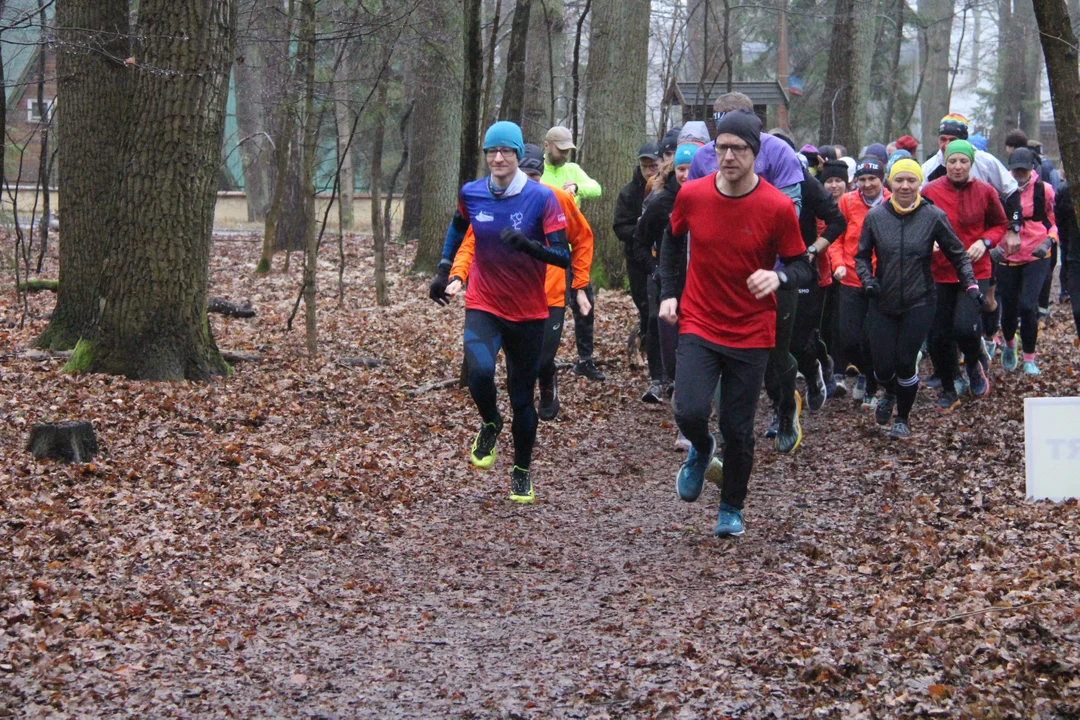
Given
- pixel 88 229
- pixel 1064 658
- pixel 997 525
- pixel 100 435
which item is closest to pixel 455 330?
pixel 88 229

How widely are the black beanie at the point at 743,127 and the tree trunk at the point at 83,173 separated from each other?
7536 millimetres

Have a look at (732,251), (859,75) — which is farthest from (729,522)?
(859,75)

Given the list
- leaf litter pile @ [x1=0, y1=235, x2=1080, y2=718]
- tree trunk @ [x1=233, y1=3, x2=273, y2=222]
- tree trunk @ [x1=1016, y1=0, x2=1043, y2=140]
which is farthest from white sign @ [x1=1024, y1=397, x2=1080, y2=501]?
tree trunk @ [x1=1016, y1=0, x2=1043, y2=140]

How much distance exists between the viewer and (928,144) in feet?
150

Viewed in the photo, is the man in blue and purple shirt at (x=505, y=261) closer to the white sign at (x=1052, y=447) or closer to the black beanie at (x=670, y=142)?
the black beanie at (x=670, y=142)

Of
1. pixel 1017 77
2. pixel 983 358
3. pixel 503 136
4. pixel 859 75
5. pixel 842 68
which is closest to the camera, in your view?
pixel 503 136

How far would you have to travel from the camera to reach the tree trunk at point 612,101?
56.0 ft

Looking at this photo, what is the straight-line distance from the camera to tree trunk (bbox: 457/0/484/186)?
10492mm

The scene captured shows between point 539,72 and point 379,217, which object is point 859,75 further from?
point 379,217

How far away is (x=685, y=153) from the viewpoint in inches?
336

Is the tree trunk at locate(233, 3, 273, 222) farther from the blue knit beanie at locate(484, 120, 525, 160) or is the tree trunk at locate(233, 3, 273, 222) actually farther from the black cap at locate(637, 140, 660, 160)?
the blue knit beanie at locate(484, 120, 525, 160)

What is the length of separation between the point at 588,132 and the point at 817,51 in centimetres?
2382

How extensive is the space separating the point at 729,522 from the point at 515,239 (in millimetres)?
2135

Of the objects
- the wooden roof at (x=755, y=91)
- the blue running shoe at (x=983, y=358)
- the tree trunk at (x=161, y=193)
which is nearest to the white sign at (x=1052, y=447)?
the blue running shoe at (x=983, y=358)
